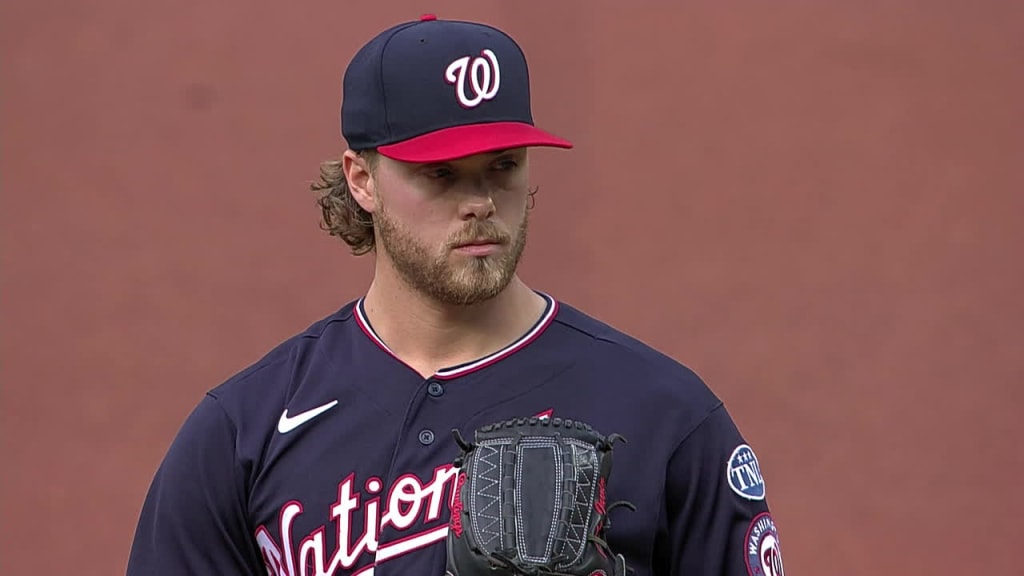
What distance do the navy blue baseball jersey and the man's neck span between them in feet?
0.07

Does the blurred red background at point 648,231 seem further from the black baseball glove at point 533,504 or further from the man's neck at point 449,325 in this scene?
the black baseball glove at point 533,504

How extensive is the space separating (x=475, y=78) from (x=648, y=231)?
84.1 inches

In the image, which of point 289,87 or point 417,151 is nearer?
point 417,151

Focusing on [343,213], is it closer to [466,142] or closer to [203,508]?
[466,142]

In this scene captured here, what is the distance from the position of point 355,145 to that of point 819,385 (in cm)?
219

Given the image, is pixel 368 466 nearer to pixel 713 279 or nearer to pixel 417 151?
pixel 417 151

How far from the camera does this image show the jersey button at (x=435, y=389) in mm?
2227

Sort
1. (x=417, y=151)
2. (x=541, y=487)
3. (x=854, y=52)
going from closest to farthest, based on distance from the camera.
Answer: (x=541, y=487), (x=417, y=151), (x=854, y=52)

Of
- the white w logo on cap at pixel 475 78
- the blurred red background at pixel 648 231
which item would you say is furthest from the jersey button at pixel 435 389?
the blurred red background at pixel 648 231

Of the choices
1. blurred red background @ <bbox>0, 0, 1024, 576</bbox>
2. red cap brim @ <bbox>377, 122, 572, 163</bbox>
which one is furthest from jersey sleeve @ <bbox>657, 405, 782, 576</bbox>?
blurred red background @ <bbox>0, 0, 1024, 576</bbox>

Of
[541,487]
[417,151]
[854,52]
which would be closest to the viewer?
[541,487]

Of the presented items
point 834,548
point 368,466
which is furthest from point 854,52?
point 368,466

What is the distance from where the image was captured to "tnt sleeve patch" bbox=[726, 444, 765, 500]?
216cm

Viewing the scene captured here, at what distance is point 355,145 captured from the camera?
231 cm
